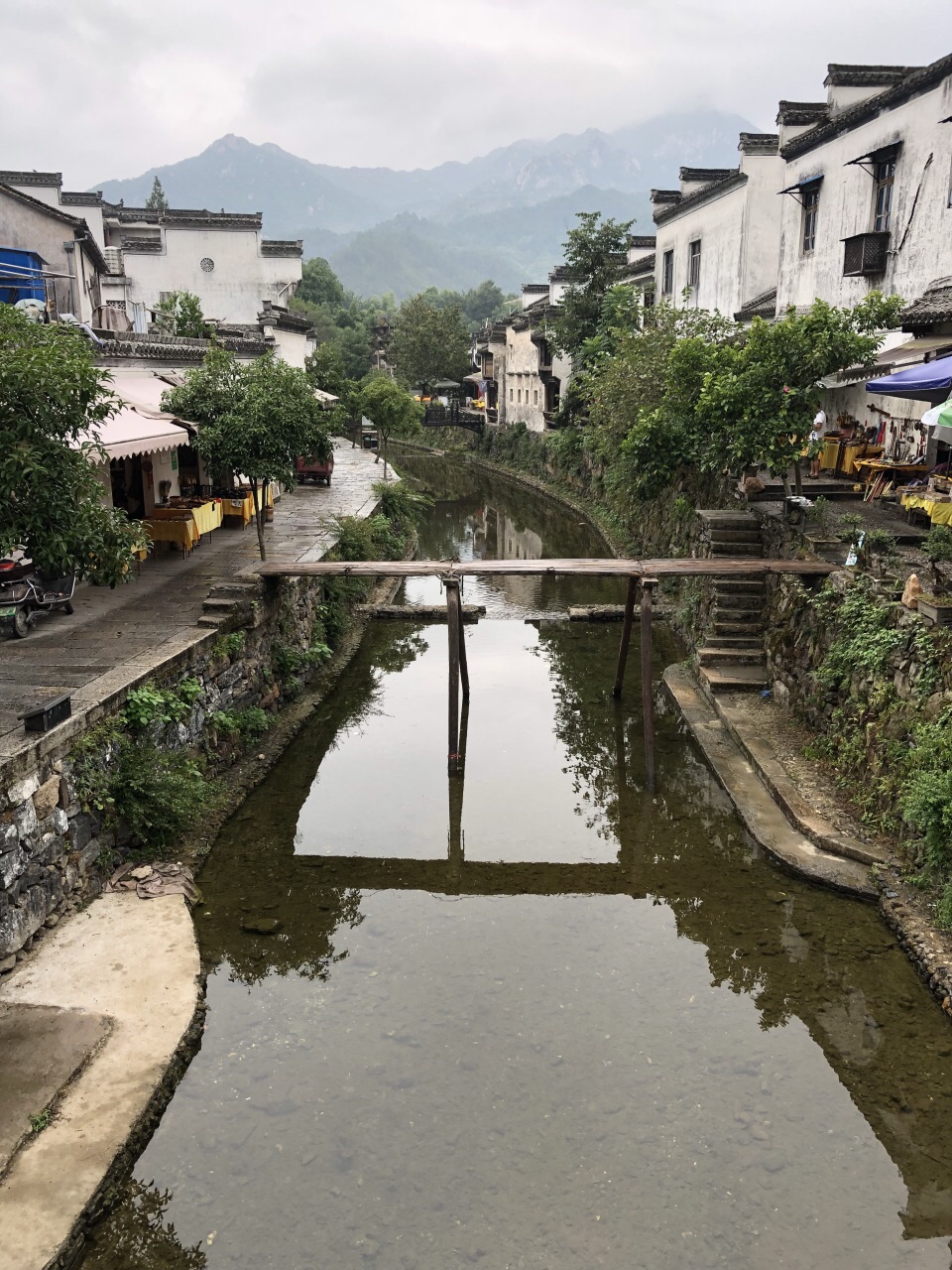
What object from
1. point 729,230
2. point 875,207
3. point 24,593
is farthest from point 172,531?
point 729,230

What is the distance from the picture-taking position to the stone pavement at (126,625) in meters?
10.4

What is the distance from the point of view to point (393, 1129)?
702 cm

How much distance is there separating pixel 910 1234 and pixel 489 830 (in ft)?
21.0

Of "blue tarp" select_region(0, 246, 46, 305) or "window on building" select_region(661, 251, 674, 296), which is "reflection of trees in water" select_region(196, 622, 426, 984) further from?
"window on building" select_region(661, 251, 674, 296)

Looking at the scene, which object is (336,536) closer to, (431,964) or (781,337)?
(781,337)

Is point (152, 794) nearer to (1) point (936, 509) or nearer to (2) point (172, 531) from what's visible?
(2) point (172, 531)

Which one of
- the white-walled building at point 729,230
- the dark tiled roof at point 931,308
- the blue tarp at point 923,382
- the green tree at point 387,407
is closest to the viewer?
the blue tarp at point 923,382

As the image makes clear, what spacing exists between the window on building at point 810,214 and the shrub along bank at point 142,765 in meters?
13.4

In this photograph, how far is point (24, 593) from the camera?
1245 cm

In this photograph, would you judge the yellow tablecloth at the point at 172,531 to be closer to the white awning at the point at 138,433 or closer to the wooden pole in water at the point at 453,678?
the white awning at the point at 138,433


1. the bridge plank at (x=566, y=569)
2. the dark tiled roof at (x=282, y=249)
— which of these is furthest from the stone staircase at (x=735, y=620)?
the dark tiled roof at (x=282, y=249)

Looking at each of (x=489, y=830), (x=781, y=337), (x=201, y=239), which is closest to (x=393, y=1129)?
(x=489, y=830)

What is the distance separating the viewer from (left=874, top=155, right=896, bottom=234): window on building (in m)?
17.6

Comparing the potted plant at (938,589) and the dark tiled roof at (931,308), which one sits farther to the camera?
the dark tiled roof at (931,308)
